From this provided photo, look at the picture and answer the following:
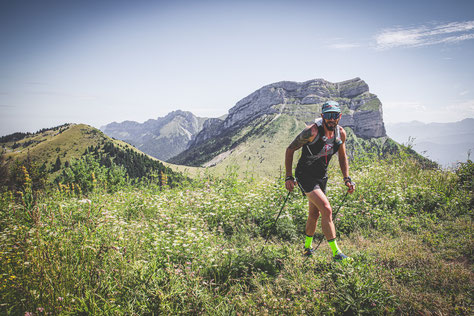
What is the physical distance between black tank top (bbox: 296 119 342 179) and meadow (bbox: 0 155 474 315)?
174cm

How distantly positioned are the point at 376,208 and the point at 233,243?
4.35 m

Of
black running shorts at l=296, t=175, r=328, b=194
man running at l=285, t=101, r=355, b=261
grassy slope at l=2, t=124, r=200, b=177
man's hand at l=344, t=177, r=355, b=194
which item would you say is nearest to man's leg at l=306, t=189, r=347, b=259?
man running at l=285, t=101, r=355, b=261

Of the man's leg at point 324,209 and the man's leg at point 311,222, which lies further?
the man's leg at point 311,222

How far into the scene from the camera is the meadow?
9.53 ft

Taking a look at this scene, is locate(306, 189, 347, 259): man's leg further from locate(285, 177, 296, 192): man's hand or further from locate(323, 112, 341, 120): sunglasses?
locate(323, 112, 341, 120): sunglasses

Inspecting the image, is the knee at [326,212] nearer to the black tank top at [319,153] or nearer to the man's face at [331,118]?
the black tank top at [319,153]

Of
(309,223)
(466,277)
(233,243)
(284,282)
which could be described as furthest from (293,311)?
(466,277)

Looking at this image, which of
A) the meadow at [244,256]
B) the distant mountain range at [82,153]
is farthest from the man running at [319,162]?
the distant mountain range at [82,153]

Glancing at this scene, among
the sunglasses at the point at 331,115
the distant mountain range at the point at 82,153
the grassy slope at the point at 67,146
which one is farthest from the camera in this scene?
the grassy slope at the point at 67,146

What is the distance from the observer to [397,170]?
8297mm

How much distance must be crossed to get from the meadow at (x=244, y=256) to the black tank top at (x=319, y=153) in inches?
68.3

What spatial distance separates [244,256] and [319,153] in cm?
260

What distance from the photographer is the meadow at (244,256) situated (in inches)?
114

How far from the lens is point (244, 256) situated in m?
4.29
